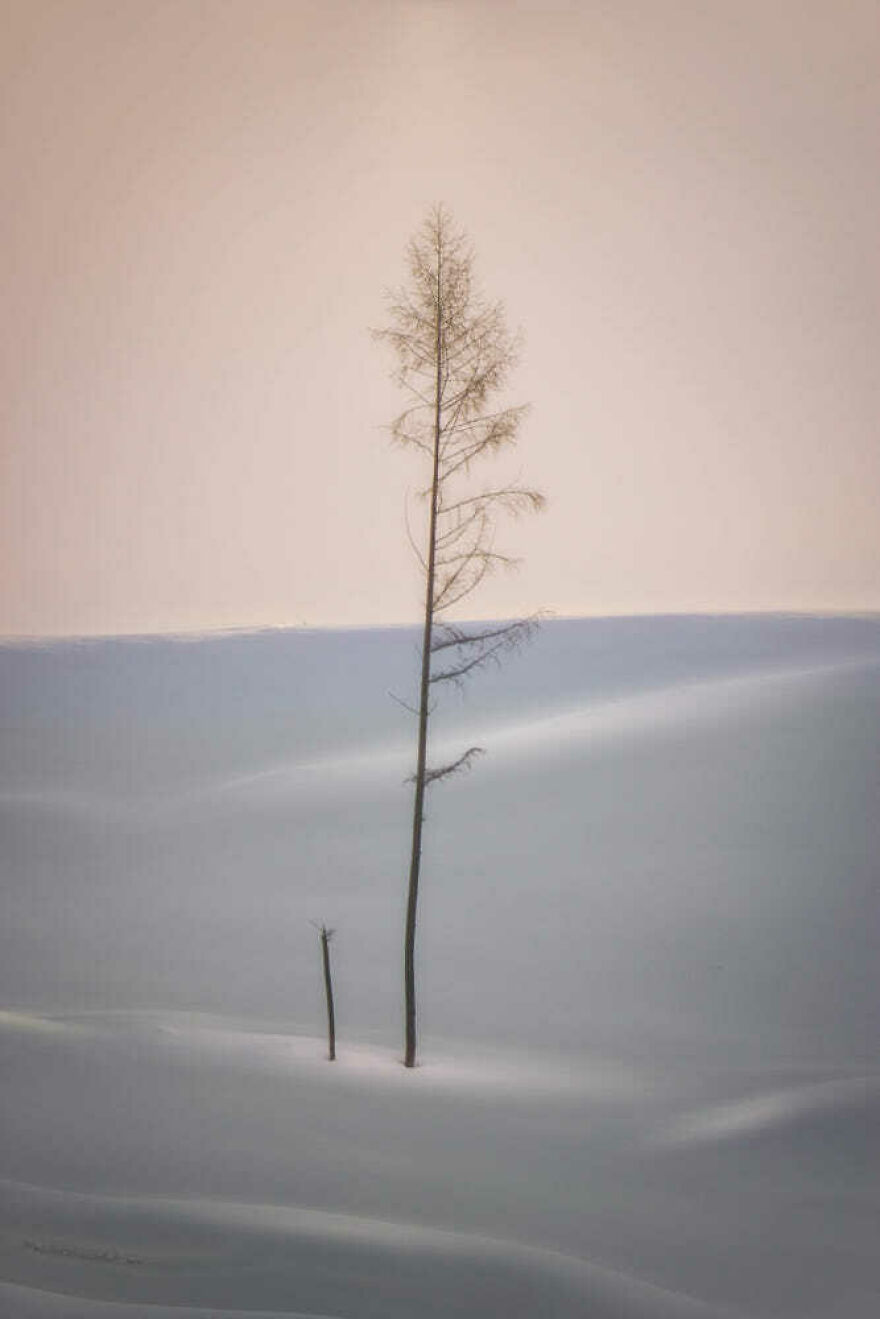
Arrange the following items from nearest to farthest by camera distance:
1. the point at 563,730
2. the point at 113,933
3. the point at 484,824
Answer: the point at 113,933
the point at 484,824
the point at 563,730

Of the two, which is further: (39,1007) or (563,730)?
(563,730)

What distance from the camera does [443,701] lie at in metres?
33.3

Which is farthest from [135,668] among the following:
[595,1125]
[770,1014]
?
[595,1125]

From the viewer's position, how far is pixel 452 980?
64.3 feet

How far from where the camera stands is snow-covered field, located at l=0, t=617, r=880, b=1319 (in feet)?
33.5

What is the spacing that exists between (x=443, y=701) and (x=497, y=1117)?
66.6 feet

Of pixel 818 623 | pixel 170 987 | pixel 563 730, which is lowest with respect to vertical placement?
pixel 170 987

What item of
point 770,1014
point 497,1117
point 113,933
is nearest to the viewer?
point 497,1117

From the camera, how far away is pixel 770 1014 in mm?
17891

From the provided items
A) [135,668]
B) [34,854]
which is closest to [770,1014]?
[34,854]

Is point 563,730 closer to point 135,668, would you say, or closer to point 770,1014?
point 135,668

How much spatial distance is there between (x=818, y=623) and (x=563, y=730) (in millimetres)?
7271

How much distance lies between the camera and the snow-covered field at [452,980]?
10211mm

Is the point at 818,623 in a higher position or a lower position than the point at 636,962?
higher
